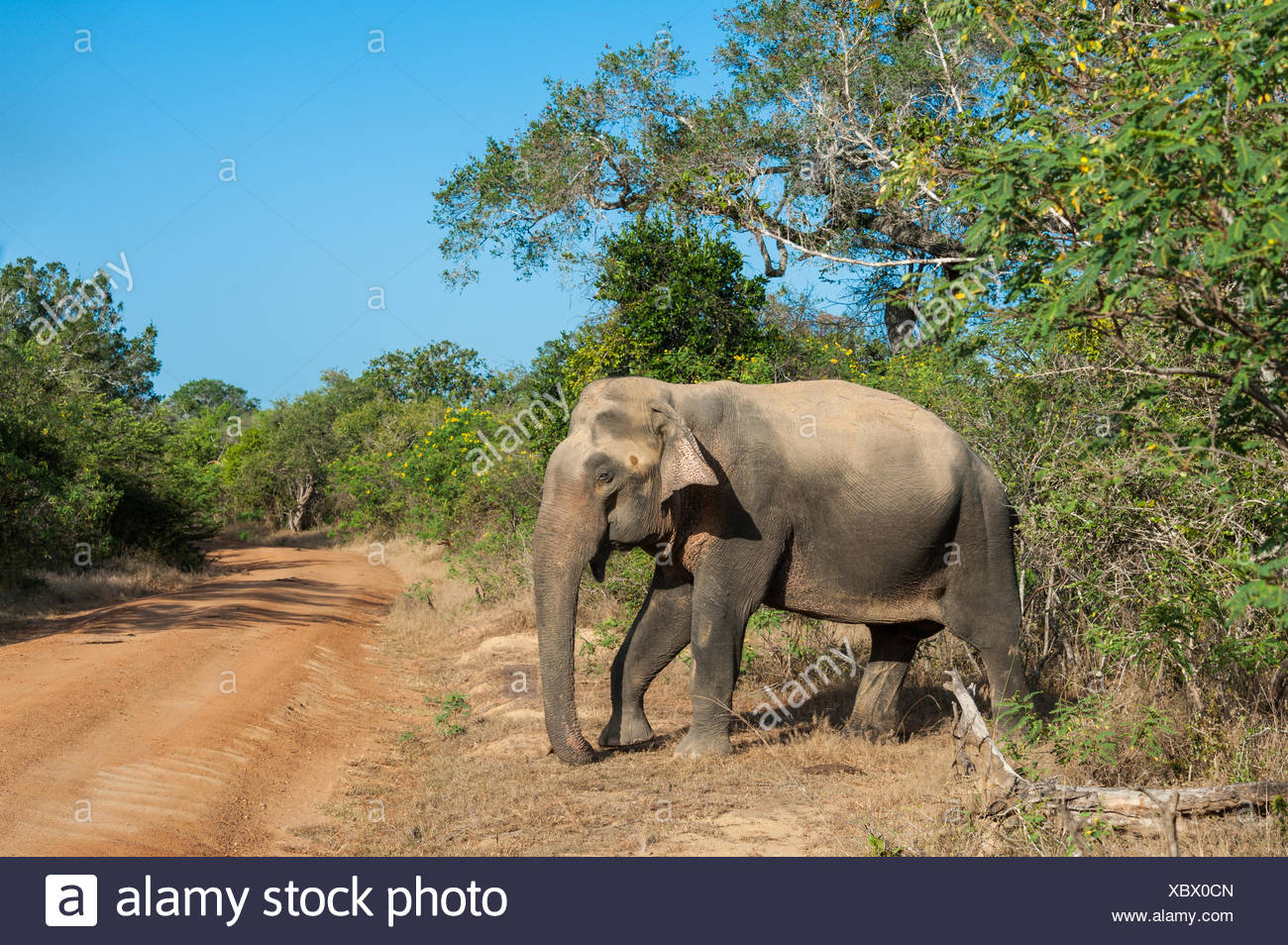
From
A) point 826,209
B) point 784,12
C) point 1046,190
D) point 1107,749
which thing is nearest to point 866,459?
point 1107,749

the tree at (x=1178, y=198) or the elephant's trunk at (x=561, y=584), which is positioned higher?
the tree at (x=1178, y=198)

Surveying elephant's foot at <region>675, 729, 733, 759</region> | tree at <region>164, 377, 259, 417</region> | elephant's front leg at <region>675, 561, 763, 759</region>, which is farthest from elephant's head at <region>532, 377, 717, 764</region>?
tree at <region>164, 377, 259, 417</region>

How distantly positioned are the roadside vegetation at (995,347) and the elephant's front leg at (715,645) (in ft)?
2.10

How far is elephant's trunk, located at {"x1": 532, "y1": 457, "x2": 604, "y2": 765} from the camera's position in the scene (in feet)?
26.1

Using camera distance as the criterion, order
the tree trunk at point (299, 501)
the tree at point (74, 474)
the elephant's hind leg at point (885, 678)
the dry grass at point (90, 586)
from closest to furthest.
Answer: the elephant's hind leg at point (885, 678) < the dry grass at point (90, 586) < the tree at point (74, 474) < the tree trunk at point (299, 501)

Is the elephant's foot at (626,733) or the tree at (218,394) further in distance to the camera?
the tree at (218,394)

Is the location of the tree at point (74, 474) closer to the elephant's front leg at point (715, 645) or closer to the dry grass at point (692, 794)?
the dry grass at point (692, 794)

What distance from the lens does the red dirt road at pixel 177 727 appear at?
6695 millimetres

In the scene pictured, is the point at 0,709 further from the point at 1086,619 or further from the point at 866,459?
the point at 1086,619

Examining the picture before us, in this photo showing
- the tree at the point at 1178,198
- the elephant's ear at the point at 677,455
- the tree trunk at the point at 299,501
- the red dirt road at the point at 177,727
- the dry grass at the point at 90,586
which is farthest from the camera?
the tree trunk at the point at 299,501

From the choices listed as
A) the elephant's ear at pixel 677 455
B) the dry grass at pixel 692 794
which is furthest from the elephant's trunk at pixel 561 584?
the elephant's ear at pixel 677 455

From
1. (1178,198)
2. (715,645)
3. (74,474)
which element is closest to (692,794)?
(715,645)

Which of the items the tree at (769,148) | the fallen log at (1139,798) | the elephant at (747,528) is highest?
the tree at (769,148)

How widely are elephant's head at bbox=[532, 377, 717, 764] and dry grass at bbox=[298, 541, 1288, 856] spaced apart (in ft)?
2.53
